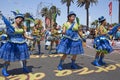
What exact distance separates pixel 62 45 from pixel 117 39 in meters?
15.8

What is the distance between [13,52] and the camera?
980 cm

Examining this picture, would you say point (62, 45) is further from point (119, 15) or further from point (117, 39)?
point (119, 15)

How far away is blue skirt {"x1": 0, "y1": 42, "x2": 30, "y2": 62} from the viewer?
9.76 meters

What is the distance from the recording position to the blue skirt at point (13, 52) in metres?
9.76

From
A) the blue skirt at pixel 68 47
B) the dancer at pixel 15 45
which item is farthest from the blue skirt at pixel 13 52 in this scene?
the blue skirt at pixel 68 47

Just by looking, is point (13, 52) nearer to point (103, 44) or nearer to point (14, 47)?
point (14, 47)

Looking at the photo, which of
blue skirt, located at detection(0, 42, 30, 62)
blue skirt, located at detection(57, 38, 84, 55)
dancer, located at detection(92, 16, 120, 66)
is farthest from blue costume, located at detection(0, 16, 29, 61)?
dancer, located at detection(92, 16, 120, 66)

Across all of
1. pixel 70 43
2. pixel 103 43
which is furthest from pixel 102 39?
pixel 70 43

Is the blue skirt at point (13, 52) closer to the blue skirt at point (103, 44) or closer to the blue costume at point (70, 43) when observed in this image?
the blue costume at point (70, 43)

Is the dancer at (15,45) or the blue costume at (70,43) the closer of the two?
the dancer at (15,45)

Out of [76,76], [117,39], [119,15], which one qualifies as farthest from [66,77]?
[119,15]

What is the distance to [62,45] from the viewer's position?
10828mm

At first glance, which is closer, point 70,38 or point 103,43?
point 70,38

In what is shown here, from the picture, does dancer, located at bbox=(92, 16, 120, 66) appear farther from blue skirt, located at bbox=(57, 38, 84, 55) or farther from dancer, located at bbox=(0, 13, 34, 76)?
dancer, located at bbox=(0, 13, 34, 76)
